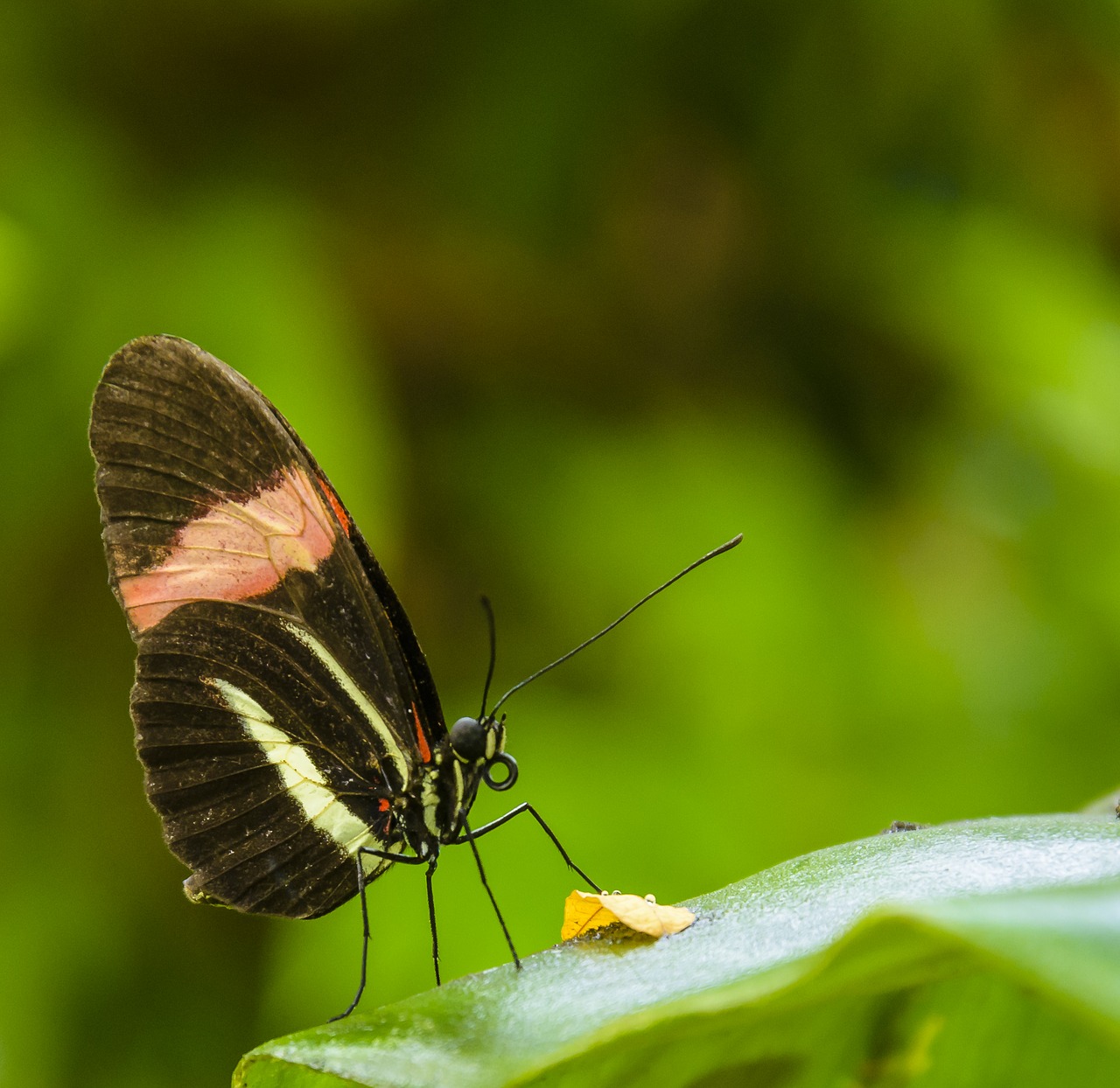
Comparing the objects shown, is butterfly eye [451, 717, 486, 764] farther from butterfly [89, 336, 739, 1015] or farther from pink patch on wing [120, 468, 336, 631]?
pink patch on wing [120, 468, 336, 631]

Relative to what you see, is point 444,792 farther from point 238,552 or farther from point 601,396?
point 601,396

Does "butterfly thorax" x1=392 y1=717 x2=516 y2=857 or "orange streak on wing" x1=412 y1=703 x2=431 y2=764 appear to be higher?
"orange streak on wing" x1=412 y1=703 x2=431 y2=764

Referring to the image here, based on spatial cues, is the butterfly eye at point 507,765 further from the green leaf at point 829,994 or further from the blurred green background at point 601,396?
the blurred green background at point 601,396

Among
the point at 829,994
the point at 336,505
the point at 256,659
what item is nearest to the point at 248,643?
the point at 256,659

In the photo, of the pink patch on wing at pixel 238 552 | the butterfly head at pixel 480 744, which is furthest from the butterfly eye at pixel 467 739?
the pink patch on wing at pixel 238 552

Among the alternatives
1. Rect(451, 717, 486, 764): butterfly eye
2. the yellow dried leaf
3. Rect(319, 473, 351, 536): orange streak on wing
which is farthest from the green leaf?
Rect(319, 473, 351, 536): orange streak on wing

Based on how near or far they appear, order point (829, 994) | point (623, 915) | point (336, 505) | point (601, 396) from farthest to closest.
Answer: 1. point (601, 396)
2. point (336, 505)
3. point (623, 915)
4. point (829, 994)
